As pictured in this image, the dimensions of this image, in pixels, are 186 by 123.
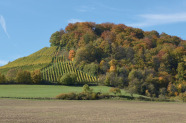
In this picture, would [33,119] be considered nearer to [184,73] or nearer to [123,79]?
[123,79]

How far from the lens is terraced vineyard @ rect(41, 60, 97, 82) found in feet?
299

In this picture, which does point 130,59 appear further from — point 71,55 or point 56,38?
point 56,38

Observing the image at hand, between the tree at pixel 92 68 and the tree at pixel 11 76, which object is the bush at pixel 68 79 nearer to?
the tree at pixel 92 68

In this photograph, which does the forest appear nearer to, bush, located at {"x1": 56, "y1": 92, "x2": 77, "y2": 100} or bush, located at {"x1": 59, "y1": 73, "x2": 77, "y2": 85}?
bush, located at {"x1": 59, "y1": 73, "x2": 77, "y2": 85}

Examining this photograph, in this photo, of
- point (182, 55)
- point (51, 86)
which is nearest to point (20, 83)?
point (51, 86)

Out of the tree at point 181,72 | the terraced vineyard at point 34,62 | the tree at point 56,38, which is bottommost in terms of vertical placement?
the tree at point 181,72

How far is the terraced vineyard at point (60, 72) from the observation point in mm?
91250

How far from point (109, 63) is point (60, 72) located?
2032 centimetres

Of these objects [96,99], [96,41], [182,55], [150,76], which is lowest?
[96,99]

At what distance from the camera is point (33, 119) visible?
102ft

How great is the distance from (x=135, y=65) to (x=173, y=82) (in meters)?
16.1

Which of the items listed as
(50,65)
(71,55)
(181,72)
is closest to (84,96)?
(50,65)

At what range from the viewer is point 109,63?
4151 inches

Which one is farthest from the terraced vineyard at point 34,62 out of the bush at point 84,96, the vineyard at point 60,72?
the bush at point 84,96
